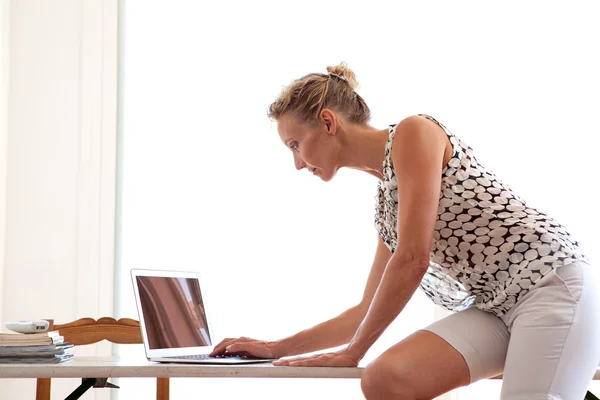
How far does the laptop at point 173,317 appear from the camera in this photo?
176 centimetres

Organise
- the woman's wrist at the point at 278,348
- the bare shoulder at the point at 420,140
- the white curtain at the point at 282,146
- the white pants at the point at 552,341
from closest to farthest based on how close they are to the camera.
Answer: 1. the white pants at the point at 552,341
2. the bare shoulder at the point at 420,140
3. the woman's wrist at the point at 278,348
4. the white curtain at the point at 282,146

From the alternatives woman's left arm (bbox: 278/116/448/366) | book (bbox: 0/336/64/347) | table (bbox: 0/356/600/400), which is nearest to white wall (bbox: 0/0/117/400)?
book (bbox: 0/336/64/347)

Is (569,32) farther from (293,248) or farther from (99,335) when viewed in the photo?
(99,335)

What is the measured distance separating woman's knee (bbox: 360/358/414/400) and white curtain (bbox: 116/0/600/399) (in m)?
1.75

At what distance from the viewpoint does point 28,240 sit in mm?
3117

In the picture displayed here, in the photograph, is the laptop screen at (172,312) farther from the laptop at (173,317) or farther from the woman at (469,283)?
the woman at (469,283)

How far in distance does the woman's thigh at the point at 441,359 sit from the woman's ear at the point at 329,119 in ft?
1.62

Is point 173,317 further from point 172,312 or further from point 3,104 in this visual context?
point 3,104

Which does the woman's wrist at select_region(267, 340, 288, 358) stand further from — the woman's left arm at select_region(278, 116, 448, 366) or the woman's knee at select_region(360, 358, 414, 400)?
the woman's knee at select_region(360, 358, 414, 400)

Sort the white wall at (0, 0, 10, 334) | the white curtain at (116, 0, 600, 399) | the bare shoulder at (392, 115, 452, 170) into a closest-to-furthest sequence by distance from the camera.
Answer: the bare shoulder at (392, 115, 452, 170) < the white wall at (0, 0, 10, 334) < the white curtain at (116, 0, 600, 399)

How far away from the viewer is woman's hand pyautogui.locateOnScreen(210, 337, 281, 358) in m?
1.76

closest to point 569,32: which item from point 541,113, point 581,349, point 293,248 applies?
point 541,113

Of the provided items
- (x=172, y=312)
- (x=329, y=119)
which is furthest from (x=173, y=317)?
(x=329, y=119)

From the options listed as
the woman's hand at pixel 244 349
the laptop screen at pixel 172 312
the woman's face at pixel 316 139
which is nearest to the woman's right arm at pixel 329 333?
the woman's hand at pixel 244 349
